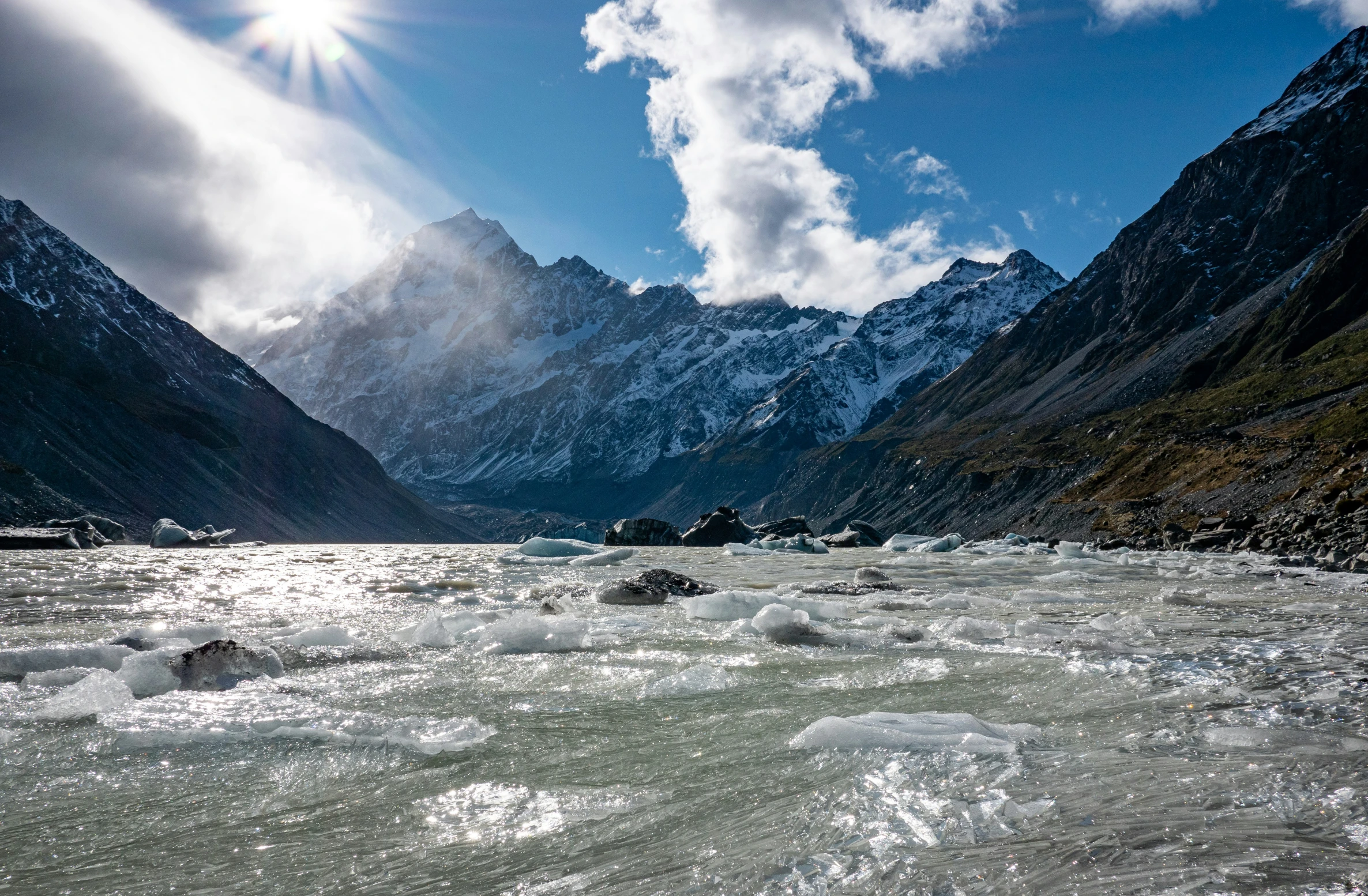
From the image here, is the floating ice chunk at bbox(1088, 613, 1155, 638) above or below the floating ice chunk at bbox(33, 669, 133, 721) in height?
below

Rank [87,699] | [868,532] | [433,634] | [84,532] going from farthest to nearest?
[868,532] → [84,532] → [433,634] → [87,699]

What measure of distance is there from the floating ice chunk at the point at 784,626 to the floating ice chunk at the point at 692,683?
321 centimetres

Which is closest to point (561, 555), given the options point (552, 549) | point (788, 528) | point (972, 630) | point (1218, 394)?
point (552, 549)

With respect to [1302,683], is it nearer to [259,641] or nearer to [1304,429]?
[259,641]

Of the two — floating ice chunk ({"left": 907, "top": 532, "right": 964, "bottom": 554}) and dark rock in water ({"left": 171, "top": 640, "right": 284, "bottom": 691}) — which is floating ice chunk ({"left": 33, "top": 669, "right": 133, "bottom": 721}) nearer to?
dark rock in water ({"left": 171, "top": 640, "right": 284, "bottom": 691})

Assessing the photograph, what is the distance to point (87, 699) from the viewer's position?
760 centimetres

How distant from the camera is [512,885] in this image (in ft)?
12.7

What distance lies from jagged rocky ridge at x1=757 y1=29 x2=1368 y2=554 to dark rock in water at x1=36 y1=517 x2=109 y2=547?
84979 millimetres

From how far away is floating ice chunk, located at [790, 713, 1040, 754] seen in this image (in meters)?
5.89

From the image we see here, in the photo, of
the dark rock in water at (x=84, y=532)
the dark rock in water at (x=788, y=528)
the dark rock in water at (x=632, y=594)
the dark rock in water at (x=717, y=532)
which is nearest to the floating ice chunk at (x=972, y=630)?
the dark rock in water at (x=632, y=594)

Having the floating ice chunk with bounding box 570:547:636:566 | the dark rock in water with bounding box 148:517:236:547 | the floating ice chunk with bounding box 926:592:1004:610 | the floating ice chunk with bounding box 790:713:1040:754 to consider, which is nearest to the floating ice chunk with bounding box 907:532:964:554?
the floating ice chunk with bounding box 570:547:636:566

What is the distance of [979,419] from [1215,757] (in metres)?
200

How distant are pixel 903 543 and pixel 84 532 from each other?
2999 inches

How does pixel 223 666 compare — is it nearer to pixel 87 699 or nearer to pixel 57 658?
pixel 87 699
